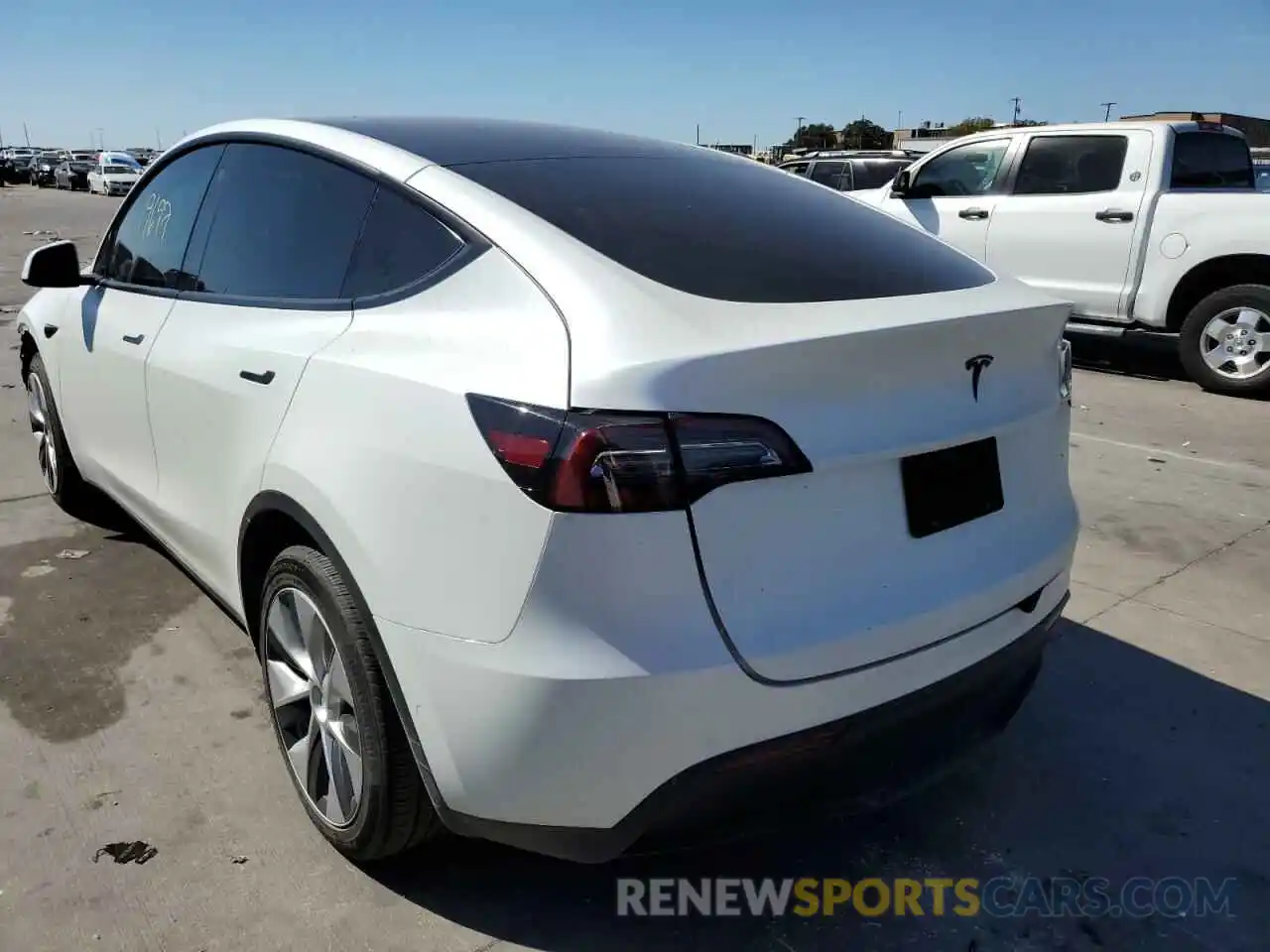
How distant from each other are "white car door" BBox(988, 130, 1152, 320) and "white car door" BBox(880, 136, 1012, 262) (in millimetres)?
148

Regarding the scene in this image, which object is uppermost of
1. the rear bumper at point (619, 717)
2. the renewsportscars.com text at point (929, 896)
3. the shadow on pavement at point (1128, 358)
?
the rear bumper at point (619, 717)

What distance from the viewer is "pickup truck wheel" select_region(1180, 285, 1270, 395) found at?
23.8ft

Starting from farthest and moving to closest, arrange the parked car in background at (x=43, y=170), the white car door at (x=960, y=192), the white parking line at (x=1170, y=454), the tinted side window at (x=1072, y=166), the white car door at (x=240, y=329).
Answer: the parked car in background at (x=43, y=170)
the white car door at (x=960, y=192)
the tinted side window at (x=1072, y=166)
the white parking line at (x=1170, y=454)
the white car door at (x=240, y=329)

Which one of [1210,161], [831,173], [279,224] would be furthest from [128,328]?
[831,173]

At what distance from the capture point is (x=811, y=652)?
1811 millimetres

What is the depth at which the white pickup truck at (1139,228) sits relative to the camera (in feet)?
24.1

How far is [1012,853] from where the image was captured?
248cm

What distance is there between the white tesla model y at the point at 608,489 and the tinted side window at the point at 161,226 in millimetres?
692

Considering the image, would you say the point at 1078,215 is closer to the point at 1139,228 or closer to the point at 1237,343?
the point at 1139,228

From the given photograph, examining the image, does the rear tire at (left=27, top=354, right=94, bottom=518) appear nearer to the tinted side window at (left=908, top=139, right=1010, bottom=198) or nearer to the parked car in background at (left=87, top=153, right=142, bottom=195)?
the tinted side window at (left=908, top=139, right=1010, bottom=198)

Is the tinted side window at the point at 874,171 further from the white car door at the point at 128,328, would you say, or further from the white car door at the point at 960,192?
the white car door at the point at 128,328

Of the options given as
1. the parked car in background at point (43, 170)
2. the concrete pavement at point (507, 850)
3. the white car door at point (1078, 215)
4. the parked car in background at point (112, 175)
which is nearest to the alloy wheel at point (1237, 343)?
the white car door at point (1078, 215)

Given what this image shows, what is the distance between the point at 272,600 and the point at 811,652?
134cm

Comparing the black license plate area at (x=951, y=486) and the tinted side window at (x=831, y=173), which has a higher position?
the tinted side window at (x=831, y=173)
